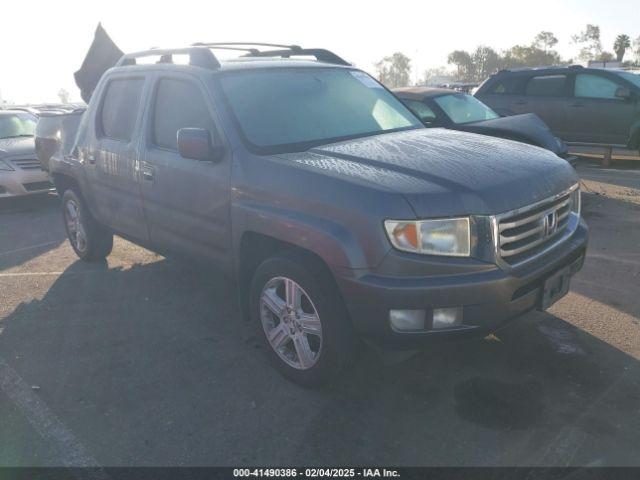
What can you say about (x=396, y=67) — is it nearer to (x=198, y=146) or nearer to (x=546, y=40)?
(x=546, y=40)

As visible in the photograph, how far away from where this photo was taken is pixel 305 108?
3.78m

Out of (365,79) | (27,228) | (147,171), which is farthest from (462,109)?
(27,228)

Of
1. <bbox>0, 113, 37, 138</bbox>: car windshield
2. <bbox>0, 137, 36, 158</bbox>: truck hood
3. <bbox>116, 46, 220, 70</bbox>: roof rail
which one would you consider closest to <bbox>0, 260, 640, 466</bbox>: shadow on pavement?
<bbox>116, 46, 220, 70</bbox>: roof rail

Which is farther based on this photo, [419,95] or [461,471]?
[419,95]

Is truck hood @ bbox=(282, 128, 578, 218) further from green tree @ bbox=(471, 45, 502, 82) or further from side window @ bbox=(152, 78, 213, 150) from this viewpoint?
green tree @ bbox=(471, 45, 502, 82)

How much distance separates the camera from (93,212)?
5293 millimetres

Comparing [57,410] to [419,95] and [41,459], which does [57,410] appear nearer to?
[41,459]

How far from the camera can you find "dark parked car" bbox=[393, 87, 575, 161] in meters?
7.14

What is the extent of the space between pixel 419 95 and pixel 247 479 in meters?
6.63

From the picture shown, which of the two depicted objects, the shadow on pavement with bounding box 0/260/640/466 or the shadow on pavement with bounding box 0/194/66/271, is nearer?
the shadow on pavement with bounding box 0/260/640/466

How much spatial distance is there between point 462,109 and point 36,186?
6.95 m

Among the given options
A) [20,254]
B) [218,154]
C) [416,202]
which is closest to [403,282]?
[416,202]

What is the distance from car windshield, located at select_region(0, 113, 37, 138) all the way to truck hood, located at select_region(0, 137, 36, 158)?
1.23 feet

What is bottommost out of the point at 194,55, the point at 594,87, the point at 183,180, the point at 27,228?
the point at 27,228
